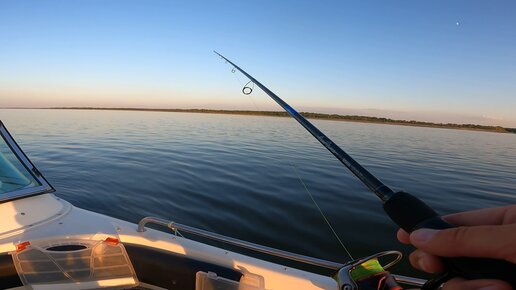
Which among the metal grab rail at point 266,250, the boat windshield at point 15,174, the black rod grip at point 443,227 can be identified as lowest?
the metal grab rail at point 266,250

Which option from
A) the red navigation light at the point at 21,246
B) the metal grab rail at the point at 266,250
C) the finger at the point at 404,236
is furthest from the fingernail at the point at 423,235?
the red navigation light at the point at 21,246

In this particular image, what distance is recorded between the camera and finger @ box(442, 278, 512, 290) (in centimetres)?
81

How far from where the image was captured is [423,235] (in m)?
0.98

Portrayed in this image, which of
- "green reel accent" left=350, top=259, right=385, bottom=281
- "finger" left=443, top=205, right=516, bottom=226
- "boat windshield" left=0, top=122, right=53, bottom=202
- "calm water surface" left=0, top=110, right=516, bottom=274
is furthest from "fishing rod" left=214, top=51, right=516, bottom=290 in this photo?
"calm water surface" left=0, top=110, right=516, bottom=274

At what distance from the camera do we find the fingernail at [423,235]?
0.95 meters

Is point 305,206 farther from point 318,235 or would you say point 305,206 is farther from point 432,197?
point 432,197

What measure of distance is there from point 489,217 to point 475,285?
0.42 metres

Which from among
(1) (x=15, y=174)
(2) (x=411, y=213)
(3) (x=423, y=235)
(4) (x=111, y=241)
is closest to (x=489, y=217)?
(2) (x=411, y=213)

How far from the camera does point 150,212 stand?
6812 millimetres

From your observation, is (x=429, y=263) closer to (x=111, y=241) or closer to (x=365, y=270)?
(x=365, y=270)

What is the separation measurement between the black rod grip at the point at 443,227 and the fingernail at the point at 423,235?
0.05 m

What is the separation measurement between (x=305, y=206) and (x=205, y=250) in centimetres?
466

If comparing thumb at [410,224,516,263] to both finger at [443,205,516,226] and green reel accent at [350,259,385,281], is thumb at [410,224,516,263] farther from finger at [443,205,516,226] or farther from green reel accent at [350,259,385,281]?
green reel accent at [350,259,385,281]

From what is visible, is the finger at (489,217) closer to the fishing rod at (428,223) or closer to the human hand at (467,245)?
the human hand at (467,245)
